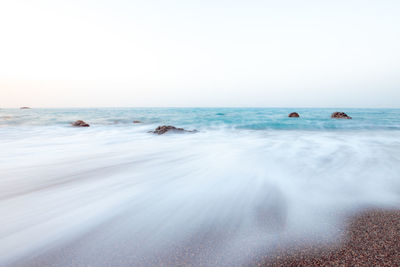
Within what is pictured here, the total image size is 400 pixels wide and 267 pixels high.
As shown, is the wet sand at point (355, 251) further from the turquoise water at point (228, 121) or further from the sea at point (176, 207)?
the turquoise water at point (228, 121)

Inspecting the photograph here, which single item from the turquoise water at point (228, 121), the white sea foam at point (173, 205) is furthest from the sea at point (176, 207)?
the turquoise water at point (228, 121)

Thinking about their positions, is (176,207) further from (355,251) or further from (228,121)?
(228,121)

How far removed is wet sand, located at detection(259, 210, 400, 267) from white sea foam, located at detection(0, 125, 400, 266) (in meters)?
0.14

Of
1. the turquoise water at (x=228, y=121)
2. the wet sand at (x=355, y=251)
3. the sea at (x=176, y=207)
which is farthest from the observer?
the turquoise water at (x=228, y=121)

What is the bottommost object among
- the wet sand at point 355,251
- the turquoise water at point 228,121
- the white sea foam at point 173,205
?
the turquoise water at point 228,121

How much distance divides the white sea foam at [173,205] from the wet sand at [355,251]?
0.14 metres

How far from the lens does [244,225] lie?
2.12 m

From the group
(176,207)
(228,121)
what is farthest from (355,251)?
(228,121)

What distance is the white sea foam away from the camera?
5.80 feet

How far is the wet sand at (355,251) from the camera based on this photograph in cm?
156

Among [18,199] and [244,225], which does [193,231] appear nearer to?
[244,225]

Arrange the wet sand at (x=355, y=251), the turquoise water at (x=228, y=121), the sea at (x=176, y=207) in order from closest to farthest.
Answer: the wet sand at (x=355, y=251), the sea at (x=176, y=207), the turquoise water at (x=228, y=121)

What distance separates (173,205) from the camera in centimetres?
265

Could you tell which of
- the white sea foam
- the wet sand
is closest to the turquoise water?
the white sea foam
